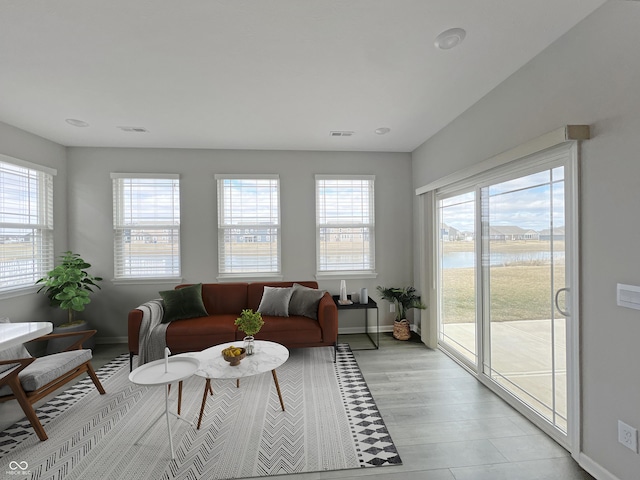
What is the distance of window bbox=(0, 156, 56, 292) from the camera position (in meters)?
3.40

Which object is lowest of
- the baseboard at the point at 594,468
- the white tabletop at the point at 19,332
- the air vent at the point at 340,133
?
the baseboard at the point at 594,468

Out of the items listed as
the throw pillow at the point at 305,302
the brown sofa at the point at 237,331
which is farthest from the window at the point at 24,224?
the throw pillow at the point at 305,302

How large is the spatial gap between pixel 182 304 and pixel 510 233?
3552mm

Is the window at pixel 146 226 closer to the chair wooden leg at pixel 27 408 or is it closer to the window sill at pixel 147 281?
the window sill at pixel 147 281

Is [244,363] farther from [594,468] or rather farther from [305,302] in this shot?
[594,468]

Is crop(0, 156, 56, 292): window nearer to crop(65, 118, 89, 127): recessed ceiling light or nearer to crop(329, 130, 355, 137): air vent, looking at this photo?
crop(65, 118, 89, 127): recessed ceiling light

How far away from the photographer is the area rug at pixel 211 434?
1.92 m

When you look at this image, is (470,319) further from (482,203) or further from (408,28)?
(408,28)

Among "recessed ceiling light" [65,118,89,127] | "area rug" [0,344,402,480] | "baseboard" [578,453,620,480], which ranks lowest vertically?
"area rug" [0,344,402,480]

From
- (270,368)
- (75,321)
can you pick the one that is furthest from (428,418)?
(75,321)

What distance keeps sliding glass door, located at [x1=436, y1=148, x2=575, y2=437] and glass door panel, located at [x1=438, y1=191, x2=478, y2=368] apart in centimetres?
1

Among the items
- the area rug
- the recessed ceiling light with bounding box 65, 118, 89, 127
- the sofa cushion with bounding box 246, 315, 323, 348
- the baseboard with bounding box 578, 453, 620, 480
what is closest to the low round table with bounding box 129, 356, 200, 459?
the area rug

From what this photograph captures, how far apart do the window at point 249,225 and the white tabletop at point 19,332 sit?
236 centimetres

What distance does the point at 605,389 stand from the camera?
5.80 ft
